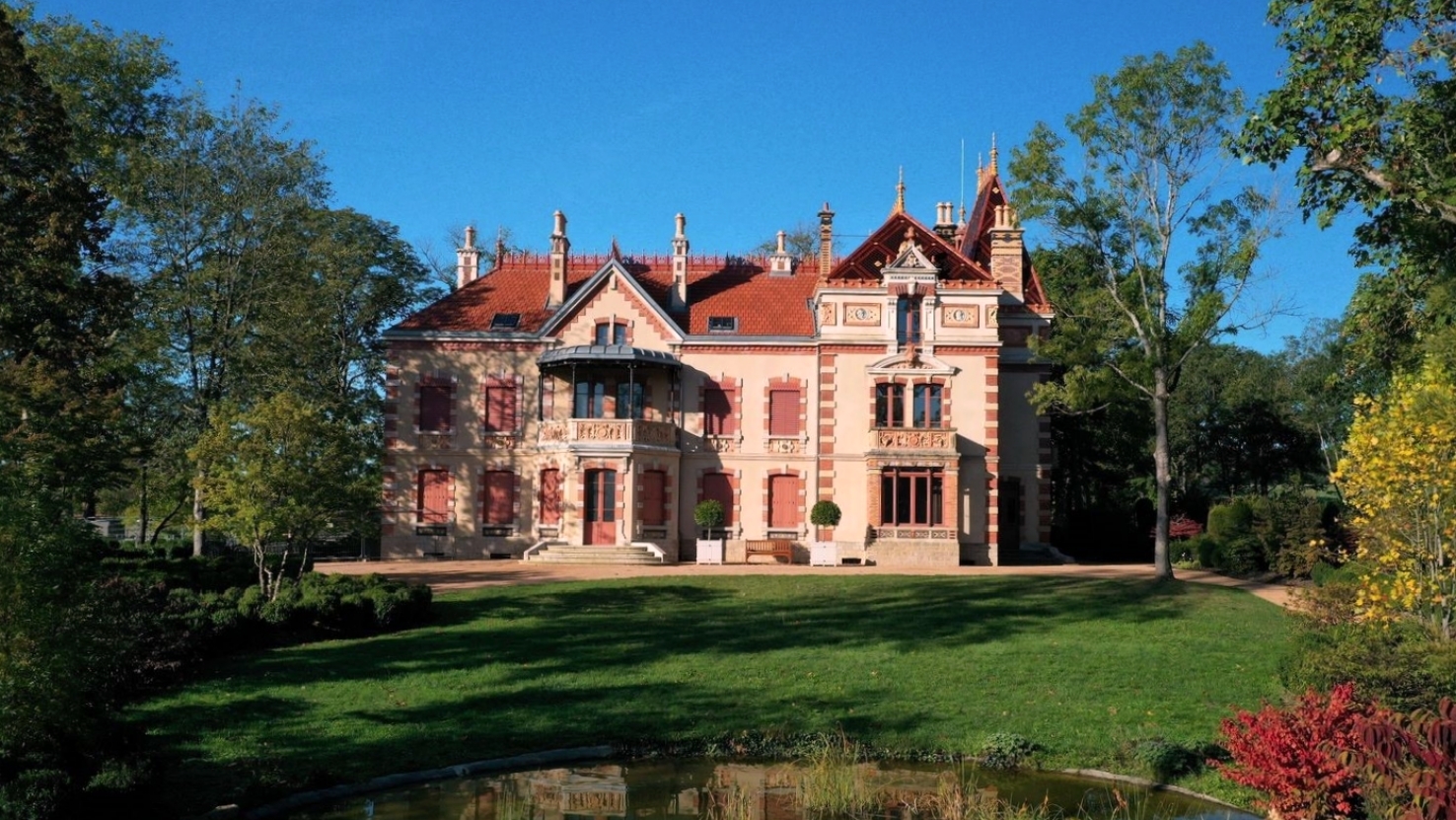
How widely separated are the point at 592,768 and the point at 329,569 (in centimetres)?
1892

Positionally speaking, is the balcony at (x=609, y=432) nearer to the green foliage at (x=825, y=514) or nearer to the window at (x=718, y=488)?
the window at (x=718, y=488)

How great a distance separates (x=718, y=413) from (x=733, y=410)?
472mm

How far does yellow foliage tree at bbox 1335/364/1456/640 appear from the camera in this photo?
42.4 ft

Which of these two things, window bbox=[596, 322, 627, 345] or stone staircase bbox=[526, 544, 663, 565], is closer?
stone staircase bbox=[526, 544, 663, 565]

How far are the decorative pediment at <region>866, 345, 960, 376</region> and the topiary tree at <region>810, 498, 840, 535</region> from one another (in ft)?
13.8

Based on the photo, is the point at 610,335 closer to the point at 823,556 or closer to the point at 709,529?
the point at 709,529

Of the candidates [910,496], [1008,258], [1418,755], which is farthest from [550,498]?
[1418,755]

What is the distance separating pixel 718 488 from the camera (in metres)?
33.8

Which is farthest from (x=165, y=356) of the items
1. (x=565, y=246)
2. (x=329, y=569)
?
(x=565, y=246)

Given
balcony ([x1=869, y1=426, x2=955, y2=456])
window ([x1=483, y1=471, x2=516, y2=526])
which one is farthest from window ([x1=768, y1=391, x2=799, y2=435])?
window ([x1=483, y1=471, x2=516, y2=526])

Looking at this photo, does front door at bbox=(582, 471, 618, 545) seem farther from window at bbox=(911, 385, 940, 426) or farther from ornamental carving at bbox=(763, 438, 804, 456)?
window at bbox=(911, 385, 940, 426)

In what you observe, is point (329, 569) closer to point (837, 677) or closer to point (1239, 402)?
point (837, 677)

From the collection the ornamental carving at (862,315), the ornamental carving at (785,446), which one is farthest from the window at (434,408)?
the ornamental carving at (862,315)

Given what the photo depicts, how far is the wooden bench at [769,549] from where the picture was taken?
103ft
